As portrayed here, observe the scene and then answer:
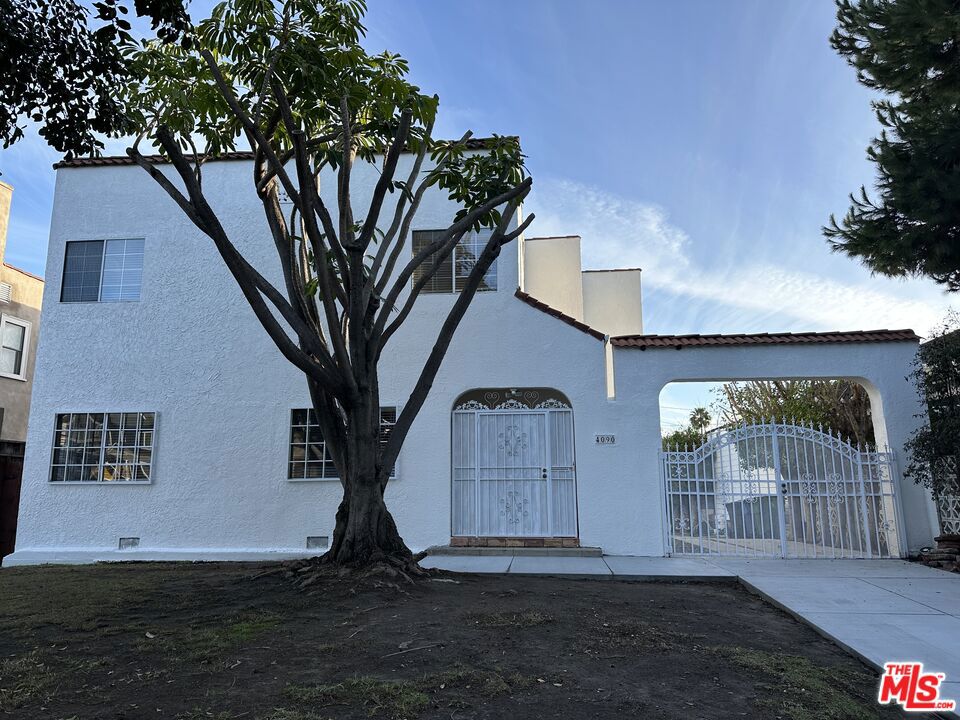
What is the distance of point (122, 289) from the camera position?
12.0m

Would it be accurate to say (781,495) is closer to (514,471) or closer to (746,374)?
(746,374)

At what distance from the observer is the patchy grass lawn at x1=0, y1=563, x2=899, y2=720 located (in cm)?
384

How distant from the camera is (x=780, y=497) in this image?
9828 millimetres

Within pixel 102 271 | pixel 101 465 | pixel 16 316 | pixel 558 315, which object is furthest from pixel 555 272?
pixel 16 316

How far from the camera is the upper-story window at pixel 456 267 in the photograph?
1133cm

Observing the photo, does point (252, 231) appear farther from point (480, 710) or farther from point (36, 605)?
point (480, 710)

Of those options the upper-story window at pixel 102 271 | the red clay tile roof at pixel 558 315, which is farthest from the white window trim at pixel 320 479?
the upper-story window at pixel 102 271

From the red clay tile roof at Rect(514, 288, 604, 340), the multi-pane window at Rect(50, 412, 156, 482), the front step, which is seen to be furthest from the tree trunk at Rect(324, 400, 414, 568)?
the multi-pane window at Rect(50, 412, 156, 482)

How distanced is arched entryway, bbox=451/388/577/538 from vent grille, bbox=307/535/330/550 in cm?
201

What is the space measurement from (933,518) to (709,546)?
10.2 ft

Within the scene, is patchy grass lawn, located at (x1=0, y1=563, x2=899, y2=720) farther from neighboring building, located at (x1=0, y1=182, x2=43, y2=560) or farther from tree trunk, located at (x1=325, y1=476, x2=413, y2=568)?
neighboring building, located at (x1=0, y1=182, x2=43, y2=560)

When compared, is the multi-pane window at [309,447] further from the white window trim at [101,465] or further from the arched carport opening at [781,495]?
the arched carport opening at [781,495]

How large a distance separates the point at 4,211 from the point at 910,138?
20.2m

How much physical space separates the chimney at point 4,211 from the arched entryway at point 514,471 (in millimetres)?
14055
